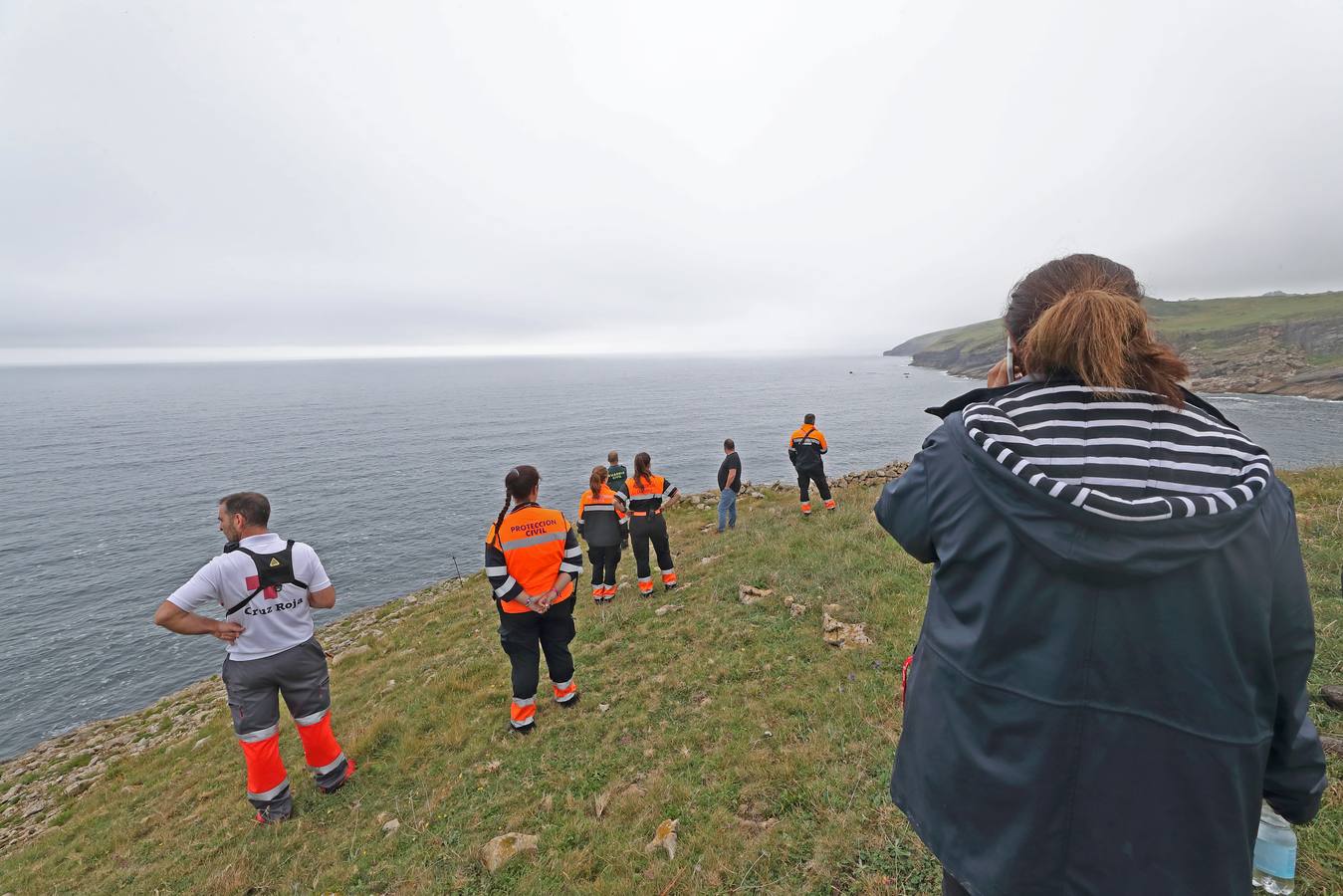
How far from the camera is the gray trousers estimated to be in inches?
215

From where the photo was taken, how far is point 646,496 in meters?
11.0

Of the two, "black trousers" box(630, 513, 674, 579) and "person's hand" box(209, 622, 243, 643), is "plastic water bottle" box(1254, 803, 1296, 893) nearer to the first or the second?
"person's hand" box(209, 622, 243, 643)

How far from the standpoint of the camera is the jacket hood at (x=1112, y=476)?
141cm

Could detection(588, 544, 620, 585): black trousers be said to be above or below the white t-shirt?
below

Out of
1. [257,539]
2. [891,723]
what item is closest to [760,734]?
[891,723]

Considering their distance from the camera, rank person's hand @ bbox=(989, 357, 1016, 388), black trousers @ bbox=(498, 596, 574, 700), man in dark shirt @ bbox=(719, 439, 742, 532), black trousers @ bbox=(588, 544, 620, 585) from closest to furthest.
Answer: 1. person's hand @ bbox=(989, 357, 1016, 388)
2. black trousers @ bbox=(498, 596, 574, 700)
3. black trousers @ bbox=(588, 544, 620, 585)
4. man in dark shirt @ bbox=(719, 439, 742, 532)

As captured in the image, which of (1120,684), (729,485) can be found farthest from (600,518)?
(1120,684)

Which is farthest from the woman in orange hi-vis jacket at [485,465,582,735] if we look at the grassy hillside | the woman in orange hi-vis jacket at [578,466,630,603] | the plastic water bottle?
the plastic water bottle

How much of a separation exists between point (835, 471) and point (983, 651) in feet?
131

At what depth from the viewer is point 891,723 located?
540 cm

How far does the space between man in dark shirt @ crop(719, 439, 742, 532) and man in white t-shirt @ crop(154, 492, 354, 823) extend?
10425 millimetres

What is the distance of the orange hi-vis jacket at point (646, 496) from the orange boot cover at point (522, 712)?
4.87m

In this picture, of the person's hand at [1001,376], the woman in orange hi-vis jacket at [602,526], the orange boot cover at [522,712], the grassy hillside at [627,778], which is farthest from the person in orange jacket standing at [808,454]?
the person's hand at [1001,376]

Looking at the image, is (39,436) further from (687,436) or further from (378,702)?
(378,702)
